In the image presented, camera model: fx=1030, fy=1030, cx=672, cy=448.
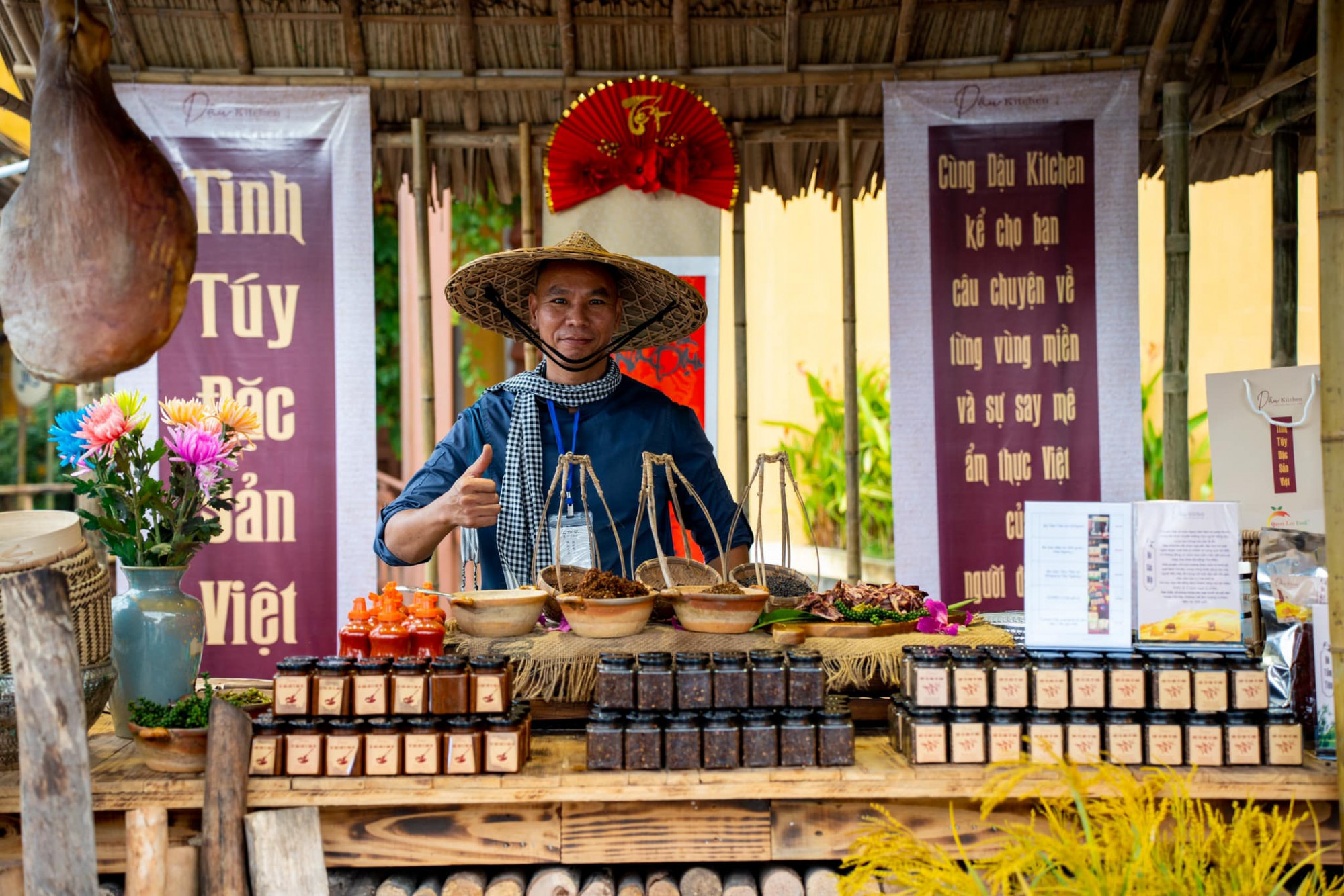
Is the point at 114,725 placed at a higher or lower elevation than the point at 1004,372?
lower

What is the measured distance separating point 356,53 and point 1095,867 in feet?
11.6

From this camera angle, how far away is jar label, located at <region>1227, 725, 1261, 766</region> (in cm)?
177

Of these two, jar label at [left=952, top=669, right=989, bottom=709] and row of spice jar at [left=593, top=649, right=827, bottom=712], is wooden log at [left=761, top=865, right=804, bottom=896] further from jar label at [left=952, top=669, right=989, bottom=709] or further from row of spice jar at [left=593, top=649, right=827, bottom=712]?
jar label at [left=952, top=669, right=989, bottom=709]

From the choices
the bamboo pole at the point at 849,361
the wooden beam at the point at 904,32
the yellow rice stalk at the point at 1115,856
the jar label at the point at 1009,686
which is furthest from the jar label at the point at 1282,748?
the wooden beam at the point at 904,32

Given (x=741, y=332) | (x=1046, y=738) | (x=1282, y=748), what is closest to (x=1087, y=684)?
(x=1046, y=738)

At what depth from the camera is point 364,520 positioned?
12.4 ft

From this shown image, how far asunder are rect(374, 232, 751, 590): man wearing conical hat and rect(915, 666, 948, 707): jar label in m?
0.88

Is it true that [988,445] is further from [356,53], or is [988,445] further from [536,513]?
[356,53]

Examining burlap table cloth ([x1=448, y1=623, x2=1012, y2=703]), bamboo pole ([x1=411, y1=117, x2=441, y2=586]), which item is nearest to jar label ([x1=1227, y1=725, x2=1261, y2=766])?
burlap table cloth ([x1=448, y1=623, x2=1012, y2=703])

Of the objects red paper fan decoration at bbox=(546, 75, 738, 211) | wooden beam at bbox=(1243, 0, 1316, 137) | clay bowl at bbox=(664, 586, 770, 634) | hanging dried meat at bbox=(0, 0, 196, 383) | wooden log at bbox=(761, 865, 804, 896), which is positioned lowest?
wooden log at bbox=(761, 865, 804, 896)

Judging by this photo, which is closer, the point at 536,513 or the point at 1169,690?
the point at 1169,690

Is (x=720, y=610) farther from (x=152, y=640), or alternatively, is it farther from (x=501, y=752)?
(x=152, y=640)

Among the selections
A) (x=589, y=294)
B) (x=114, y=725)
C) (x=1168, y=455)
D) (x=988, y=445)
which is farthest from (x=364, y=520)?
(x=1168, y=455)

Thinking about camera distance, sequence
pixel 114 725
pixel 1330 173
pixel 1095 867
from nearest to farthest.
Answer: pixel 1095 867
pixel 1330 173
pixel 114 725
